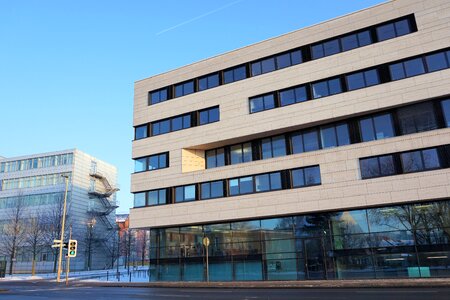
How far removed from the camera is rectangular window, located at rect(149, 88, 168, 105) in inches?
1553

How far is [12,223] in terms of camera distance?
67.8 metres

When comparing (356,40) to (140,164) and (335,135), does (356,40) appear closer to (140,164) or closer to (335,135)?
(335,135)

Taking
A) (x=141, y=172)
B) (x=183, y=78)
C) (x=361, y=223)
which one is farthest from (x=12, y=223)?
(x=361, y=223)

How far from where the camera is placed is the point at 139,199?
124ft

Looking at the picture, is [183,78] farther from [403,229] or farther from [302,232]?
[403,229]

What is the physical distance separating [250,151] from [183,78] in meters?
10.6

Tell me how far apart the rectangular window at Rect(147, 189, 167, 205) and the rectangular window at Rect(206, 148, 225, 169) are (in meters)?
4.84

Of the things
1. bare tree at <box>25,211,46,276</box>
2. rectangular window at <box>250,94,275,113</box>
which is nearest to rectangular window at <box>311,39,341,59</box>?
rectangular window at <box>250,94,275,113</box>

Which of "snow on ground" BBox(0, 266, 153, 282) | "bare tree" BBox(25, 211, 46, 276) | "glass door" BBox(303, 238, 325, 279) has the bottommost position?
"snow on ground" BBox(0, 266, 153, 282)

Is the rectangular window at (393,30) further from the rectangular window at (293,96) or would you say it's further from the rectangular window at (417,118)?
the rectangular window at (293,96)

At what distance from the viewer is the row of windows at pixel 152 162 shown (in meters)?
37.2

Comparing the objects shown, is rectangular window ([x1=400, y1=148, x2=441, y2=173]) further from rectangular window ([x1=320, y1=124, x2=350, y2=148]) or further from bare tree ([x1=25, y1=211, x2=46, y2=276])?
bare tree ([x1=25, y1=211, x2=46, y2=276])

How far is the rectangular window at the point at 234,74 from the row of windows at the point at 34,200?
49.9 m

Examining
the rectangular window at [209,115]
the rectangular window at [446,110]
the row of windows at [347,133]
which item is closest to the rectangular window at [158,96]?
the rectangular window at [209,115]
